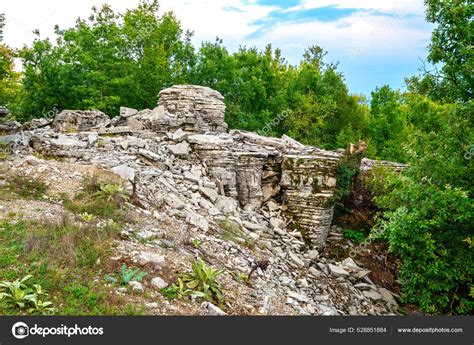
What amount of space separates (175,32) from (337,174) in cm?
2513

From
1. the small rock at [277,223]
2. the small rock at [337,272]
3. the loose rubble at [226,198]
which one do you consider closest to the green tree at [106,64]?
the loose rubble at [226,198]

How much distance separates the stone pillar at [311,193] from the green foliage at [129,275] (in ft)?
29.0

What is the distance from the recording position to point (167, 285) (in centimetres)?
703

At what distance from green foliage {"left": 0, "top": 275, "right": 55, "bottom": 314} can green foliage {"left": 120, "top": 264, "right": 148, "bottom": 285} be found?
1.19m

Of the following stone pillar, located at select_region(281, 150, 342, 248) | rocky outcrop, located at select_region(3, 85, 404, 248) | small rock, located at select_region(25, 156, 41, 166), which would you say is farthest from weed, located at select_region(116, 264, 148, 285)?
stone pillar, located at select_region(281, 150, 342, 248)

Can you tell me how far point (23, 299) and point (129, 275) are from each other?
5.29ft

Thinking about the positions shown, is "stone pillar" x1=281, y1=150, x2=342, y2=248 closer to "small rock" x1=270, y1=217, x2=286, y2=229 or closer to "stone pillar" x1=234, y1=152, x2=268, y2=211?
"small rock" x1=270, y1=217, x2=286, y2=229

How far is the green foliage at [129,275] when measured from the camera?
22.1 feet

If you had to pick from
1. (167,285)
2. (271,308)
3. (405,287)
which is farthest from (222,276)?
(405,287)

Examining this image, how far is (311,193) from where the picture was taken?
15141 millimetres

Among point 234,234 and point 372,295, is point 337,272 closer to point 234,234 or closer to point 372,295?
point 372,295

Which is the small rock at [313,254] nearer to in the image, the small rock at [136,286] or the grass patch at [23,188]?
the small rock at [136,286]

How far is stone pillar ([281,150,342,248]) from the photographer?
15.0m

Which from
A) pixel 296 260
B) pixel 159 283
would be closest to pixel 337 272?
pixel 296 260
